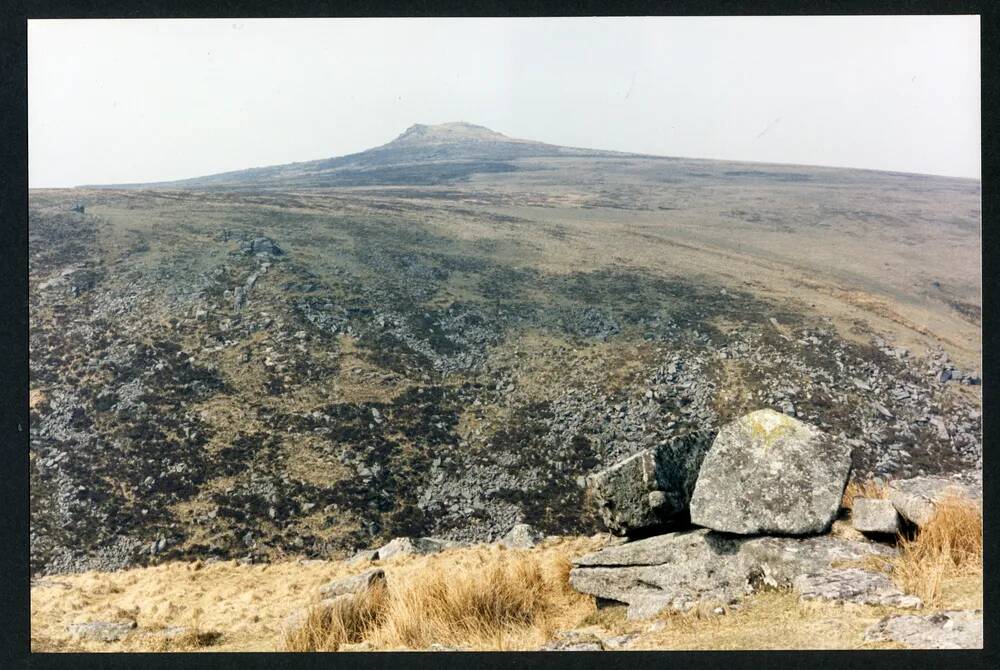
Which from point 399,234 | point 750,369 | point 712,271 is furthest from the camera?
point 399,234

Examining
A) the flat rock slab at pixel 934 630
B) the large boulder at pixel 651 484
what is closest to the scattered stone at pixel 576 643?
the large boulder at pixel 651 484

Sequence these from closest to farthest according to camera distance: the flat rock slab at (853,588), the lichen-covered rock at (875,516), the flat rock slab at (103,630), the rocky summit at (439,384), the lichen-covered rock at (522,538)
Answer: the flat rock slab at (853,588) → the lichen-covered rock at (875,516) → the flat rock slab at (103,630) → the lichen-covered rock at (522,538) → the rocky summit at (439,384)

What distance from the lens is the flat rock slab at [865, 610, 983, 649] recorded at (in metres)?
7.15

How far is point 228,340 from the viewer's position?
89.5 feet

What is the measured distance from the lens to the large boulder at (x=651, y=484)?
32.2 feet

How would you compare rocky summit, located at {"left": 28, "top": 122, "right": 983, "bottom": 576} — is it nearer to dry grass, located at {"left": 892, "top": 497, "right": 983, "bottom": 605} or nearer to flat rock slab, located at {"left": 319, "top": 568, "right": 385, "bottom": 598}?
dry grass, located at {"left": 892, "top": 497, "right": 983, "bottom": 605}

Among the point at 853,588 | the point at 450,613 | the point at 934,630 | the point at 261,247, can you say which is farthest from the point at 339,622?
the point at 261,247

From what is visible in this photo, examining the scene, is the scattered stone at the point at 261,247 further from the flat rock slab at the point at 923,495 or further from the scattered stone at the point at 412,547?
the flat rock slab at the point at 923,495

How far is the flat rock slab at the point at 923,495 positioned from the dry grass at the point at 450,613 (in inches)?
155

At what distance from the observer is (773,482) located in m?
8.98

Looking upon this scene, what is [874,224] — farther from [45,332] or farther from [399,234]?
[45,332]

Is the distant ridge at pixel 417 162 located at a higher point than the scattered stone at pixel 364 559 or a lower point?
higher
